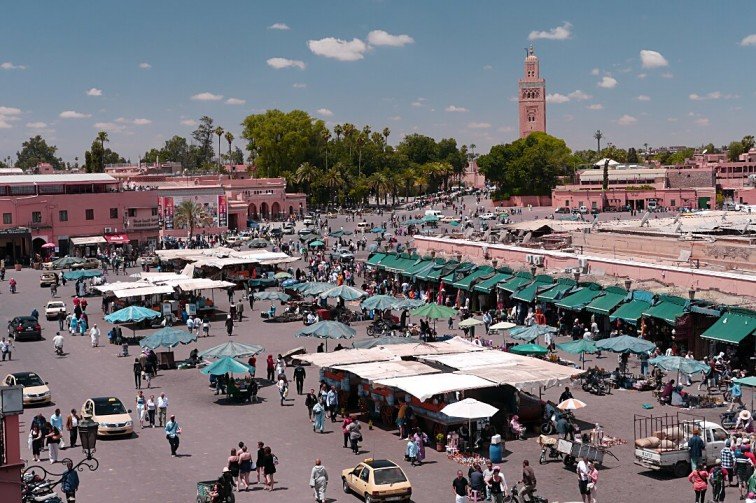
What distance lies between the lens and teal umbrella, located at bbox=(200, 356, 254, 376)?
2581 centimetres

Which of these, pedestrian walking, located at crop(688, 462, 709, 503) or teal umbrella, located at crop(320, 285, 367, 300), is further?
teal umbrella, located at crop(320, 285, 367, 300)

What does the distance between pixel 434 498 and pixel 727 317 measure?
48.1ft

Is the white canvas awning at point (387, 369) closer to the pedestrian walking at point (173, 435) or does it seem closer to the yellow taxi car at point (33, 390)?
the pedestrian walking at point (173, 435)

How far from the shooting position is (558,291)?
35938 mm

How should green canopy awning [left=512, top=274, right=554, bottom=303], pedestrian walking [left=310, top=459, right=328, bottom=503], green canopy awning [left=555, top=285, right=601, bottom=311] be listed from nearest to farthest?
1. pedestrian walking [left=310, top=459, right=328, bottom=503]
2. green canopy awning [left=555, top=285, right=601, bottom=311]
3. green canopy awning [left=512, top=274, right=554, bottom=303]

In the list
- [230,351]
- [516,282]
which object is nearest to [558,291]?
[516,282]

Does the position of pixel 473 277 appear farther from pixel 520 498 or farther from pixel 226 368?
pixel 520 498

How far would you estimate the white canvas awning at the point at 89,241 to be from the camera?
65.6 metres

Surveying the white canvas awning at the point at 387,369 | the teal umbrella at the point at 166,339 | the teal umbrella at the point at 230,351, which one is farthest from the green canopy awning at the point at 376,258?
the white canvas awning at the point at 387,369

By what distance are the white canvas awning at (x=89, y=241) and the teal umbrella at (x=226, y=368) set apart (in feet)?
139

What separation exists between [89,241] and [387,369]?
47.6 meters

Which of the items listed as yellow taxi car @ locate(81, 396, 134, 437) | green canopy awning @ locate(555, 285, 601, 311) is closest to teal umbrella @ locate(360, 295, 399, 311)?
green canopy awning @ locate(555, 285, 601, 311)

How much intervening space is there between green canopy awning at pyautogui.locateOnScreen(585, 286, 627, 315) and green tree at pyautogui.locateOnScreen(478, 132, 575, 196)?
76.2 m

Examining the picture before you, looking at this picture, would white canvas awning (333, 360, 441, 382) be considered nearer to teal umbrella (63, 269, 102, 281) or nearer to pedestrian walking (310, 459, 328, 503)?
pedestrian walking (310, 459, 328, 503)
